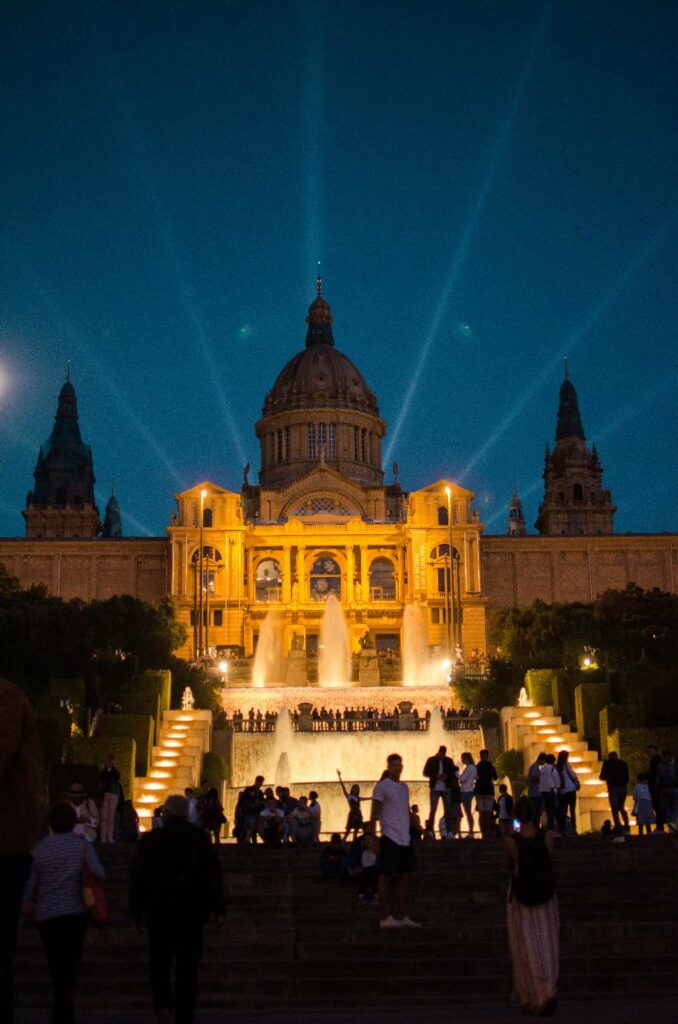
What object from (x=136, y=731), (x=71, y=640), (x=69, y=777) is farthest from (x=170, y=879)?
(x=71, y=640)

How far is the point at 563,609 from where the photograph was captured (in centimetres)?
6625

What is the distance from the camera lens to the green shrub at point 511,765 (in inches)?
1636

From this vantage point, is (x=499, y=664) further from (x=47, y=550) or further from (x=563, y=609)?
(x=47, y=550)

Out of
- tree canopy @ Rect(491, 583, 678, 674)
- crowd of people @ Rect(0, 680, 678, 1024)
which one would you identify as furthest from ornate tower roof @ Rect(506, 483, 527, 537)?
crowd of people @ Rect(0, 680, 678, 1024)

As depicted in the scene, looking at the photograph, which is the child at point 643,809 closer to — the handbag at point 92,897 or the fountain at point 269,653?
the handbag at point 92,897

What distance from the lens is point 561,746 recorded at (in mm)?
40719

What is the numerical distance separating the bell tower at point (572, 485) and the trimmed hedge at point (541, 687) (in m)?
55.1

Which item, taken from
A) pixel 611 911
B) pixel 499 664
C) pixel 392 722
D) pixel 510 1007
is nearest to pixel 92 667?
pixel 392 722

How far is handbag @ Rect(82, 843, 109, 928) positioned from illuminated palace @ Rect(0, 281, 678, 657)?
201 feet

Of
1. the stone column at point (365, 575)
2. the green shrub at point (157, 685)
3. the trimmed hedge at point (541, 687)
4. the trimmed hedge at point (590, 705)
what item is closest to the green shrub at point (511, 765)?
the trimmed hedge at point (590, 705)

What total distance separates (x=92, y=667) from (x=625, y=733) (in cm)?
2112

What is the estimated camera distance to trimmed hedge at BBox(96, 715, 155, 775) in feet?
128

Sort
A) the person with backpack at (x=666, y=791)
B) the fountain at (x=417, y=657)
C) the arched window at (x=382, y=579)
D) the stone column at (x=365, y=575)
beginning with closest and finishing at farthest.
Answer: the person with backpack at (x=666, y=791)
the fountain at (x=417, y=657)
the stone column at (x=365, y=575)
the arched window at (x=382, y=579)

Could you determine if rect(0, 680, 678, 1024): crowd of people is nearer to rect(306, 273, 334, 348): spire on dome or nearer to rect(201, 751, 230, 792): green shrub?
rect(201, 751, 230, 792): green shrub
